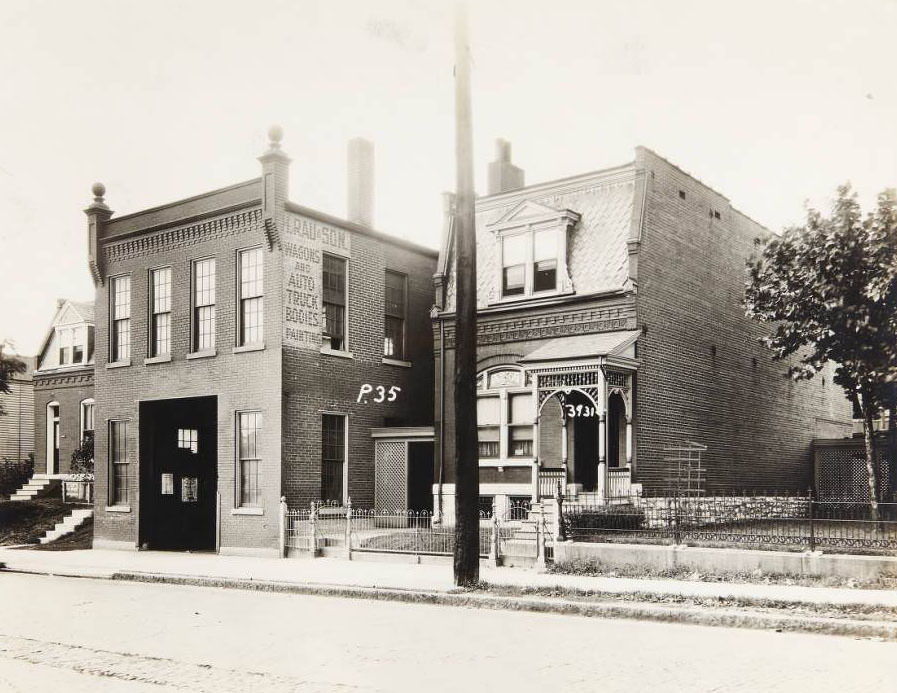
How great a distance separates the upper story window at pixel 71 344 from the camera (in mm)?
39406

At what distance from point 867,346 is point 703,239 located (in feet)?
21.6

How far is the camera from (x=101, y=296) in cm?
2717

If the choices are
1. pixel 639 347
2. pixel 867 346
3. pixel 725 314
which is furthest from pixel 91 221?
pixel 867 346

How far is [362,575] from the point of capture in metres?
17.4

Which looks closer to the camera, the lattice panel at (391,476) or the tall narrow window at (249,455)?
the tall narrow window at (249,455)

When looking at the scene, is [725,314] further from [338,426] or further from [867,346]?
[338,426]

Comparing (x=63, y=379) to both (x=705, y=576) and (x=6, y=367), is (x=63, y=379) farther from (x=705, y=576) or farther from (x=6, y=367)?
(x=705, y=576)

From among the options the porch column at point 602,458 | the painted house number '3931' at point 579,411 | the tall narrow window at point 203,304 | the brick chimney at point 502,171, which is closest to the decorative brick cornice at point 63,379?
the tall narrow window at point 203,304

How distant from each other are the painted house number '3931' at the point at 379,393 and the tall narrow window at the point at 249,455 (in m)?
3.05

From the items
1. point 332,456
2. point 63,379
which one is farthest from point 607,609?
point 63,379

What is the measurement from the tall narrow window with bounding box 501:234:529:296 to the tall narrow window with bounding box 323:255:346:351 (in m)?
4.24

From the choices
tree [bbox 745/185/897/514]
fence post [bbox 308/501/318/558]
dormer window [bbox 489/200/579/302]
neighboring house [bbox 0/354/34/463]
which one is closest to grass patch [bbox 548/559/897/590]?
tree [bbox 745/185/897/514]

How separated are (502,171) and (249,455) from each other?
39.0 feet

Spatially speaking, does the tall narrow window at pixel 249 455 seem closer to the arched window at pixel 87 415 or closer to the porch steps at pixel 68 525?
the porch steps at pixel 68 525
